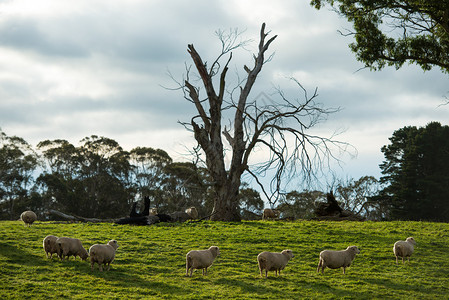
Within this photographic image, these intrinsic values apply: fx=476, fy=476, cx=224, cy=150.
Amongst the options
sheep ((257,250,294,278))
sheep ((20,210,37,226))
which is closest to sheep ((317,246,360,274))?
sheep ((257,250,294,278))

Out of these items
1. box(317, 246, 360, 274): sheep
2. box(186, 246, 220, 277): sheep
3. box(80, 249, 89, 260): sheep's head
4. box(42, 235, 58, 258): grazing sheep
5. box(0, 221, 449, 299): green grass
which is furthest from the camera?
box(42, 235, 58, 258): grazing sheep

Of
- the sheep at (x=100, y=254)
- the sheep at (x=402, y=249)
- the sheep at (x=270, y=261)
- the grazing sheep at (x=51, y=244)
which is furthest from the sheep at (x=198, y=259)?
the sheep at (x=402, y=249)

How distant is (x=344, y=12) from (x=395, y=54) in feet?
12.2

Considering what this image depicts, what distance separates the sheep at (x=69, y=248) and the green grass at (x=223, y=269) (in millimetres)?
286

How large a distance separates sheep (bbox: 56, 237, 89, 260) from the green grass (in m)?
0.29

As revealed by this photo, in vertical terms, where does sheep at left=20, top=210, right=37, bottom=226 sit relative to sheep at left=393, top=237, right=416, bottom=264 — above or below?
above

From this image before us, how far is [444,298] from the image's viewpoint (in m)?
13.4

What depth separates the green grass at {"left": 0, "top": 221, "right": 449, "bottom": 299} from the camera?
42.0 ft

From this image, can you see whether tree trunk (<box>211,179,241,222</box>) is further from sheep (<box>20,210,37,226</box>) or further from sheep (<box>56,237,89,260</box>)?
sheep (<box>56,237,89,260</box>)

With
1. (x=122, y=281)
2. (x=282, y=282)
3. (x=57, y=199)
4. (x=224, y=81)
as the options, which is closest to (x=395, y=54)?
(x=224, y=81)

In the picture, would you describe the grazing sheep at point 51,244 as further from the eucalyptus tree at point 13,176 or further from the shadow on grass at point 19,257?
the eucalyptus tree at point 13,176

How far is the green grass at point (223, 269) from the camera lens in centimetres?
1281

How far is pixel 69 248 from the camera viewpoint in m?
15.3

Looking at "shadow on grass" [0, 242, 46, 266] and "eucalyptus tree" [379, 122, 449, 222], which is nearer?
"shadow on grass" [0, 242, 46, 266]
